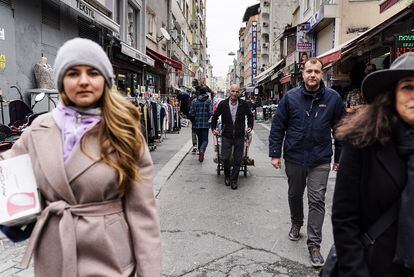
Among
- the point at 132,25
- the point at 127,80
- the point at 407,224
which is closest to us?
the point at 407,224

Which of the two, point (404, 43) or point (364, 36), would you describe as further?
point (364, 36)

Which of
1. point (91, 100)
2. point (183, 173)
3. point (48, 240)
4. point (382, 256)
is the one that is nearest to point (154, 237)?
point (48, 240)

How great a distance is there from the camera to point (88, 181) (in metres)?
1.88

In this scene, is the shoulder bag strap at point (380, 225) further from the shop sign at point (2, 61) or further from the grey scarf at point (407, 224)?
the shop sign at point (2, 61)

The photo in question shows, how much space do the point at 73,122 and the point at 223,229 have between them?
12.1ft

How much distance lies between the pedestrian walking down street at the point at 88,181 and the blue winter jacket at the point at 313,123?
9.01 feet

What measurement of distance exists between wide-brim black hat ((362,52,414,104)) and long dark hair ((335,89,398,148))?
0.09 feet

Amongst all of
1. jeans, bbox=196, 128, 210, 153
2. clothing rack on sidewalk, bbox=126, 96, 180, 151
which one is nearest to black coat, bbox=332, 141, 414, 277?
clothing rack on sidewalk, bbox=126, 96, 180, 151

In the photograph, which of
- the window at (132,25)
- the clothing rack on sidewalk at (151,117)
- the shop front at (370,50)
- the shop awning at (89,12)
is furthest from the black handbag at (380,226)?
the window at (132,25)

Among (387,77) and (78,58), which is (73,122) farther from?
(387,77)

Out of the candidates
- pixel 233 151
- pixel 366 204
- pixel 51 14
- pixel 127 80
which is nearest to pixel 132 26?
pixel 127 80

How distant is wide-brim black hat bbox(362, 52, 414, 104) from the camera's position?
190 cm

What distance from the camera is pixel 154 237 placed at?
203 cm

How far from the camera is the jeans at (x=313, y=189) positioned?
4379 mm
